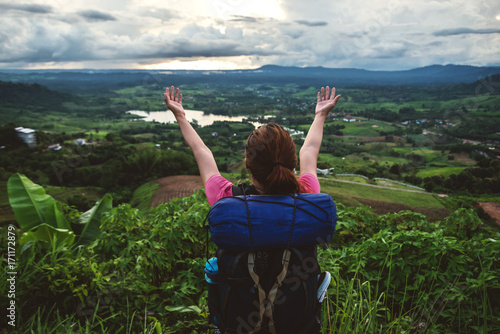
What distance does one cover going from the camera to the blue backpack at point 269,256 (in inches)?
47.9

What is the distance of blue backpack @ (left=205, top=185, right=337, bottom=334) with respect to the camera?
122 cm

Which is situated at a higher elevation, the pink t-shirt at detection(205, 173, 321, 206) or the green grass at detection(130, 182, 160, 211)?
the pink t-shirt at detection(205, 173, 321, 206)

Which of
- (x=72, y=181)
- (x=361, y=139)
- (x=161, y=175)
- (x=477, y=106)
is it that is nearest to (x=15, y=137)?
(x=72, y=181)

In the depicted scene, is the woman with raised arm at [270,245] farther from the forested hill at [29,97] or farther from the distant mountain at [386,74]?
the distant mountain at [386,74]

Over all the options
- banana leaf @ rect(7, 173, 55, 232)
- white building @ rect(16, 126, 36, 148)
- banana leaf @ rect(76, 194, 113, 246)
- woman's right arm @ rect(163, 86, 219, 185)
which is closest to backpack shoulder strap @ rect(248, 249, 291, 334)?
woman's right arm @ rect(163, 86, 219, 185)

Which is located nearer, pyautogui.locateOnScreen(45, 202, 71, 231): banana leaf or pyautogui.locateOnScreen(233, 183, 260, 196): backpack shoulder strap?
pyautogui.locateOnScreen(233, 183, 260, 196): backpack shoulder strap

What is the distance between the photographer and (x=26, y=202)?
386 centimetres

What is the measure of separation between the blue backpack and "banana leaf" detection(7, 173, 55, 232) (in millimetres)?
3713

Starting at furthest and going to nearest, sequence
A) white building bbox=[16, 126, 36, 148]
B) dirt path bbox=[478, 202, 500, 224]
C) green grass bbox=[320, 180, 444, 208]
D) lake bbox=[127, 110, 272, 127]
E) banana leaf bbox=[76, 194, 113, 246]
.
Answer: lake bbox=[127, 110, 272, 127]
white building bbox=[16, 126, 36, 148]
green grass bbox=[320, 180, 444, 208]
dirt path bbox=[478, 202, 500, 224]
banana leaf bbox=[76, 194, 113, 246]

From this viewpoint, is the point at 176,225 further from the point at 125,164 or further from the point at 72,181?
the point at 72,181

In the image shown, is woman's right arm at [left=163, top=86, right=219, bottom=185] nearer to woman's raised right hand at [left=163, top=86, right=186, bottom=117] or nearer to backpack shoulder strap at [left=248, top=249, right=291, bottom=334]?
woman's raised right hand at [left=163, top=86, right=186, bottom=117]

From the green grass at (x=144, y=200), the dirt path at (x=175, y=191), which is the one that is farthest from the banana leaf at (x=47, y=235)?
the green grass at (x=144, y=200)

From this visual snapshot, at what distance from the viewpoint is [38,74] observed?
177250 mm

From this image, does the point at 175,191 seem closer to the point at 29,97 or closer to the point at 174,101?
the point at 174,101
